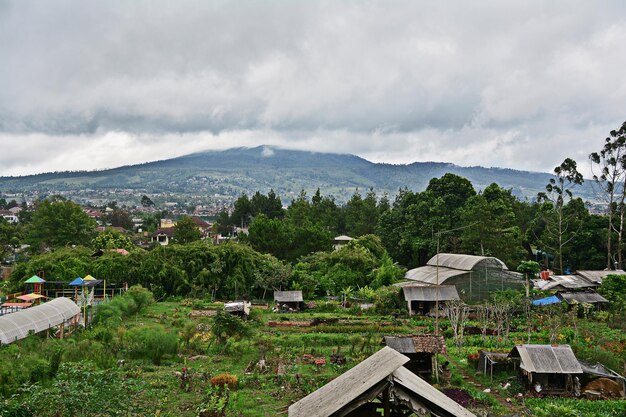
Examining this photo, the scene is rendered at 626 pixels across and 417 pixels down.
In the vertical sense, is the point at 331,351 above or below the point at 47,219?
below

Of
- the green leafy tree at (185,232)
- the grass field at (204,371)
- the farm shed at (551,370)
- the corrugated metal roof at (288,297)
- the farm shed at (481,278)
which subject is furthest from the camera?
the green leafy tree at (185,232)

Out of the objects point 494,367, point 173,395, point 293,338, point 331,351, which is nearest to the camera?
point 173,395

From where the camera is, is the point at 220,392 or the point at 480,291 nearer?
the point at 220,392

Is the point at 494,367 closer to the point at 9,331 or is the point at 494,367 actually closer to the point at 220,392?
the point at 220,392

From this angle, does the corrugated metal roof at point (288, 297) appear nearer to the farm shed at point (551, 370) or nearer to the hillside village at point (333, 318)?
the hillside village at point (333, 318)

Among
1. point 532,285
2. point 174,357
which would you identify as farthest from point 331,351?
point 532,285

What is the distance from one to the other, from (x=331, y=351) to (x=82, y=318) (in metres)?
13.0

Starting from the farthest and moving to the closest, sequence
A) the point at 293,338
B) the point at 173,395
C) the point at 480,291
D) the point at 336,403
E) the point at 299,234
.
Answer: the point at 299,234, the point at 480,291, the point at 293,338, the point at 173,395, the point at 336,403

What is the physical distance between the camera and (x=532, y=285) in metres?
34.2

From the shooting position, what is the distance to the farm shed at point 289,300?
3095 cm

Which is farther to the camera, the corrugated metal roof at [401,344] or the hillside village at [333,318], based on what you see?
the corrugated metal roof at [401,344]

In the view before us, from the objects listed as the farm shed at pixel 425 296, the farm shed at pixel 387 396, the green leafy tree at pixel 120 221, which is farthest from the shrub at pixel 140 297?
the green leafy tree at pixel 120 221

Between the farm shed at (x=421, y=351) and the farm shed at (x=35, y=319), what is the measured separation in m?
12.6

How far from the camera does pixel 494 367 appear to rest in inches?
692
